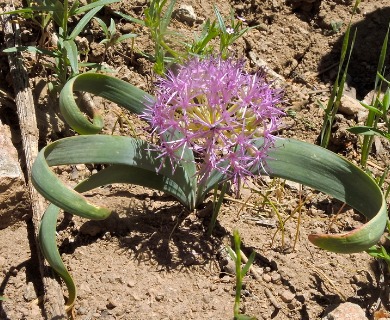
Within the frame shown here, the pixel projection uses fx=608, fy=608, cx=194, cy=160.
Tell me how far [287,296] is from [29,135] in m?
1.17

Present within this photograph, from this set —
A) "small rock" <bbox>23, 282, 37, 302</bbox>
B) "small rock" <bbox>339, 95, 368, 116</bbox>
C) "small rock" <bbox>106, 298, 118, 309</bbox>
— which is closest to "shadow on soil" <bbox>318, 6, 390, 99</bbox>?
"small rock" <bbox>339, 95, 368, 116</bbox>

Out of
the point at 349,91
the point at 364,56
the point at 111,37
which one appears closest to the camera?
the point at 111,37

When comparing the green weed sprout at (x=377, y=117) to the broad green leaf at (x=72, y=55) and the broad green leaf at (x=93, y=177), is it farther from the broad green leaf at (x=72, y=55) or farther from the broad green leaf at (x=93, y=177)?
the broad green leaf at (x=72, y=55)

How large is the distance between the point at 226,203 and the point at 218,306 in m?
0.54

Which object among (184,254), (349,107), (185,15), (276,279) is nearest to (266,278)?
(276,279)

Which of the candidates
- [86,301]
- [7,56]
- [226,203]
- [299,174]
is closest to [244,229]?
[226,203]

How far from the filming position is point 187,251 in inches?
88.6

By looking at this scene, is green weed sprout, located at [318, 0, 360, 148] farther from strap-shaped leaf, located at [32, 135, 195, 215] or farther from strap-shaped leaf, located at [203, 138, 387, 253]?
strap-shaped leaf, located at [32, 135, 195, 215]

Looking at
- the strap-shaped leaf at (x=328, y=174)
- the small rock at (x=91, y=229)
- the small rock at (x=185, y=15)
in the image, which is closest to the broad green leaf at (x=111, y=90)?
the small rock at (x=91, y=229)

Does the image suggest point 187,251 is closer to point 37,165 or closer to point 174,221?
point 174,221

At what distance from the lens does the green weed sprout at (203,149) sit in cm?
197

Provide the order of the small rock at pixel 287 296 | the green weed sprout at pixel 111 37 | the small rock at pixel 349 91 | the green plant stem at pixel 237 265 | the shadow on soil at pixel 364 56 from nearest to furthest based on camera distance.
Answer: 1. the green plant stem at pixel 237 265
2. the small rock at pixel 287 296
3. the green weed sprout at pixel 111 37
4. the small rock at pixel 349 91
5. the shadow on soil at pixel 364 56

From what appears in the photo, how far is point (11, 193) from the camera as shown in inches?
87.7

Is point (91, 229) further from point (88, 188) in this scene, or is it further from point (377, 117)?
point (377, 117)
